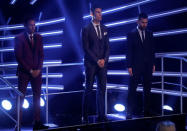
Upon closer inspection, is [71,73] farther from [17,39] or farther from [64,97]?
[17,39]

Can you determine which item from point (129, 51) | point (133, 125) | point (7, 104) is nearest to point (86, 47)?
point (129, 51)

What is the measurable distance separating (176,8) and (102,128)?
329cm

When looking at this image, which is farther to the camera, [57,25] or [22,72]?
[57,25]

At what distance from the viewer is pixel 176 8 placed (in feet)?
19.5

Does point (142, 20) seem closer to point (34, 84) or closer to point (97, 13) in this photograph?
point (97, 13)

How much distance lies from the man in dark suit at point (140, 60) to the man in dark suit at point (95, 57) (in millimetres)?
518

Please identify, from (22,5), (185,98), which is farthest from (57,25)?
(185,98)

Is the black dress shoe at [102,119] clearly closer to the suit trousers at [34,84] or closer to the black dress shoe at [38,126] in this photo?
the black dress shoe at [38,126]

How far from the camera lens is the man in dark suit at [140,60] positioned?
4.58 metres

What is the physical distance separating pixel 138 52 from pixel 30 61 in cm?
180

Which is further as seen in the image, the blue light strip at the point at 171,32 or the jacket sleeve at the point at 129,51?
the blue light strip at the point at 171,32

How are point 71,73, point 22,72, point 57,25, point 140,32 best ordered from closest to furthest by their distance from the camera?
point 22,72 < point 140,32 < point 71,73 < point 57,25

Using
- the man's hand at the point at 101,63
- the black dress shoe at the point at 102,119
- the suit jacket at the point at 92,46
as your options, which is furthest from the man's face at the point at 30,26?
the black dress shoe at the point at 102,119

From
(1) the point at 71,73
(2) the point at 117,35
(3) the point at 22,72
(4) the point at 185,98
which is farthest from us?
(2) the point at 117,35
